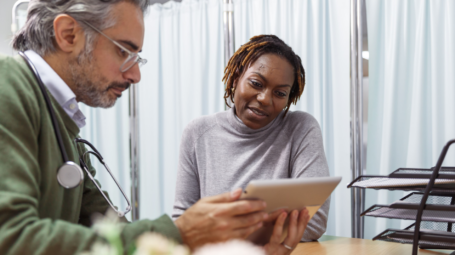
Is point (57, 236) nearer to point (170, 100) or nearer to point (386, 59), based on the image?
point (386, 59)

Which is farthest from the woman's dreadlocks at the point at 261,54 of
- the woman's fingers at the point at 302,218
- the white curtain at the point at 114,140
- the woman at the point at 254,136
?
the white curtain at the point at 114,140

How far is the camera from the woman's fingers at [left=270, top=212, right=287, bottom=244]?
0.89 metres

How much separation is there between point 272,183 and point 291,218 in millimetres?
203

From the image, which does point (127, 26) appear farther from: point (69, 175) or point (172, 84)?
point (172, 84)

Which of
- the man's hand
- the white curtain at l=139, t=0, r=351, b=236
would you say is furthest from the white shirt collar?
the white curtain at l=139, t=0, r=351, b=236

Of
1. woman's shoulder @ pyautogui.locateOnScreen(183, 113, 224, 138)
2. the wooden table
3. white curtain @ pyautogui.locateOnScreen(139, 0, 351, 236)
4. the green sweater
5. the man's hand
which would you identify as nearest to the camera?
the green sweater

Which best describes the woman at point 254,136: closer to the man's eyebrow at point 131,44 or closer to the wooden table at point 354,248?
the wooden table at point 354,248

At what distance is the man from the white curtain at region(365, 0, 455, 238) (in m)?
1.39

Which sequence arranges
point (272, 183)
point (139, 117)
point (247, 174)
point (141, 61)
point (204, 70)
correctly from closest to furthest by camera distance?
point (272, 183)
point (141, 61)
point (247, 174)
point (204, 70)
point (139, 117)

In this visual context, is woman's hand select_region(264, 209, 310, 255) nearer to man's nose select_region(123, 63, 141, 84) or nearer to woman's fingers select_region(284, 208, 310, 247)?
woman's fingers select_region(284, 208, 310, 247)

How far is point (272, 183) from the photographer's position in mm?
754

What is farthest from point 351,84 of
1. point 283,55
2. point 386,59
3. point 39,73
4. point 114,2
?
point 39,73

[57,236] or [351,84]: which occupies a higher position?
[351,84]

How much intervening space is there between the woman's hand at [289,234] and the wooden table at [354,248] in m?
0.28
